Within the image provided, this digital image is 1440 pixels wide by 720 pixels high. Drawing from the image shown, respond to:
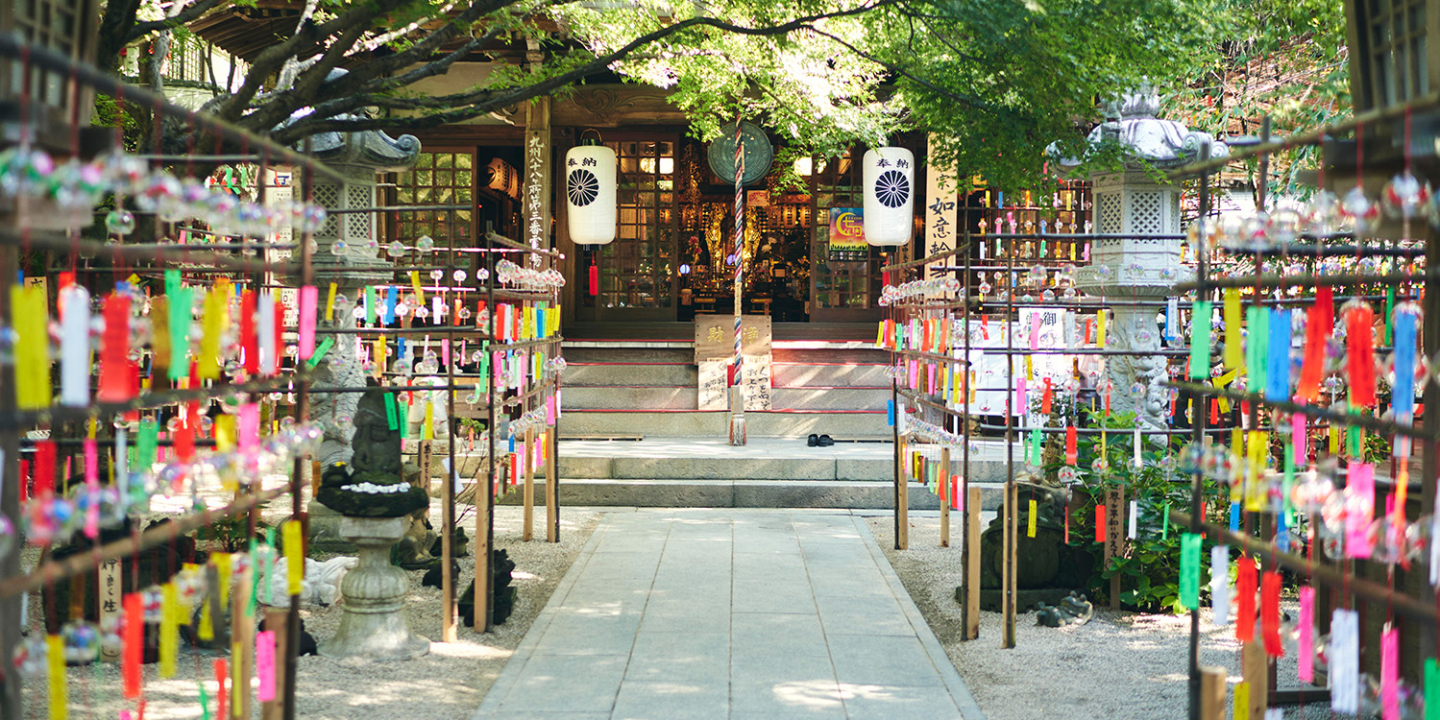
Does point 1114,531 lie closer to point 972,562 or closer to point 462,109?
point 972,562

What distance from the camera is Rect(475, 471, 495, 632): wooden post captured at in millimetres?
6605

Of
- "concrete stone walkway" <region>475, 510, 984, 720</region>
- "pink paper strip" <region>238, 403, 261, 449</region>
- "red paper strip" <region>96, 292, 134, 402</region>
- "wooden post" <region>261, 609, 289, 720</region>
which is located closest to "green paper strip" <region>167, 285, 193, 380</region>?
"red paper strip" <region>96, 292, 134, 402</region>

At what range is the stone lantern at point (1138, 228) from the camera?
29.0ft

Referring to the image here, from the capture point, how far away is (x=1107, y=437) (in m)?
7.57

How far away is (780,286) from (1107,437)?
12.9 metres

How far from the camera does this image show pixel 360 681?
565 cm

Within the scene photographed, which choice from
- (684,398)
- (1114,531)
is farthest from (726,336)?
(1114,531)

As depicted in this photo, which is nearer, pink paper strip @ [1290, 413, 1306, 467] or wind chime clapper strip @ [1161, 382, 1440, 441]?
wind chime clapper strip @ [1161, 382, 1440, 441]

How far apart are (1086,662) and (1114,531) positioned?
116 centimetres

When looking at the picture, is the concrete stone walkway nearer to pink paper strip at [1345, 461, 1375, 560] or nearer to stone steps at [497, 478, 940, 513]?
stone steps at [497, 478, 940, 513]

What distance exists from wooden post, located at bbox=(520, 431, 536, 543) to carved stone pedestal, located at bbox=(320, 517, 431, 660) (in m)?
2.08

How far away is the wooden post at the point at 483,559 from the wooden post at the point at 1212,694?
15.0 feet

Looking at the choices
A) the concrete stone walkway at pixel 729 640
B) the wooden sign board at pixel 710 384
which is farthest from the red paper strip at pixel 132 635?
the wooden sign board at pixel 710 384

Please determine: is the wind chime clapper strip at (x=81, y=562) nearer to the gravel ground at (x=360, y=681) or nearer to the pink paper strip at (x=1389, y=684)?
the gravel ground at (x=360, y=681)
